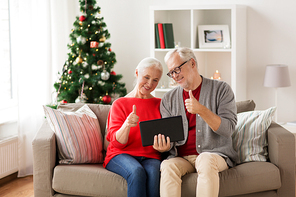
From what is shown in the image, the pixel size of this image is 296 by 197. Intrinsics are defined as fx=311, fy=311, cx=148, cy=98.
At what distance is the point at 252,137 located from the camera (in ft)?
6.89

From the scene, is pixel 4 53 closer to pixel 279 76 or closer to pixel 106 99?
pixel 106 99

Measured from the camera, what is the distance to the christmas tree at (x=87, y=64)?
10.2 feet

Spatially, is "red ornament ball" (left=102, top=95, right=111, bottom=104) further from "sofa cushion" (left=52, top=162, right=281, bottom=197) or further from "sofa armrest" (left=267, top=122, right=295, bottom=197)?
"sofa armrest" (left=267, top=122, right=295, bottom=197)

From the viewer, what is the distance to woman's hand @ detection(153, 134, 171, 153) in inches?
72.4

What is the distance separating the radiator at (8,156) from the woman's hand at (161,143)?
167cm

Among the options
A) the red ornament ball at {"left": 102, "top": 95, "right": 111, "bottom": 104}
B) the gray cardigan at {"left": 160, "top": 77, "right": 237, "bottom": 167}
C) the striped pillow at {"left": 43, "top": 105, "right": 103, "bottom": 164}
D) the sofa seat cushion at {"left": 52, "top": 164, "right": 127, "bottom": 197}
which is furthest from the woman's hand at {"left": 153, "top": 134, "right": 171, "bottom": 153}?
the red ornament ball at {"left": 102, "top": 95, "right": 111, "bottom": 104}

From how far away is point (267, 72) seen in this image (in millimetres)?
3334

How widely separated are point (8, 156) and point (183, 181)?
6.09 ft

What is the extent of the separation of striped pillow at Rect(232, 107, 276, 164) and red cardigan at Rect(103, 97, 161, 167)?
0.56 metres

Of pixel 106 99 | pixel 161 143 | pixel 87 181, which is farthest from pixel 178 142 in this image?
pixel 106 99

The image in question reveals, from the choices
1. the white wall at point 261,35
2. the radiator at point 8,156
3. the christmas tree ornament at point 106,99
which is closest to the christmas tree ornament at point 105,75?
the christmas tree ornament at point 106,99

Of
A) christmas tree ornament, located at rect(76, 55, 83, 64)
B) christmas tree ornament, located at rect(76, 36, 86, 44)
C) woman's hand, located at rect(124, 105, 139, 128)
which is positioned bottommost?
woman's hand, located at rect(124, 105, 139, 128)

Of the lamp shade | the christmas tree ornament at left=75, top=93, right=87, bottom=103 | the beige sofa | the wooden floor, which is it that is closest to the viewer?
the beige sofa

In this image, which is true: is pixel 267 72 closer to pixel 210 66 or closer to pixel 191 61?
pixel 210 66
